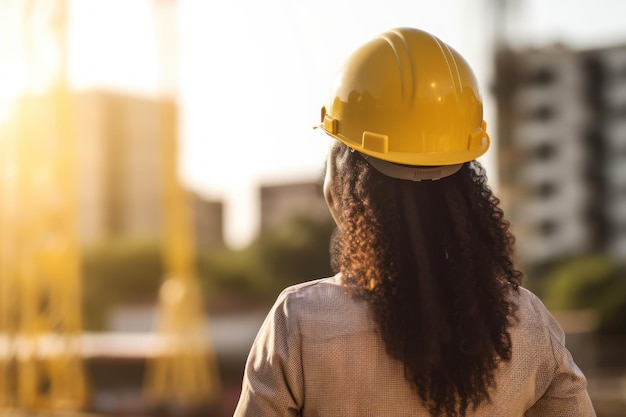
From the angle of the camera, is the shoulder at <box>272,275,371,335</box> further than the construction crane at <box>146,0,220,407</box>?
No

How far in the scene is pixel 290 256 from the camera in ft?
111

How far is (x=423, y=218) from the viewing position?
1.30 meters

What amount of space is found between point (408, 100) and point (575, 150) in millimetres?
53520

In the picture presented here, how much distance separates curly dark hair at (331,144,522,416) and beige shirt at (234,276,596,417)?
27 mm

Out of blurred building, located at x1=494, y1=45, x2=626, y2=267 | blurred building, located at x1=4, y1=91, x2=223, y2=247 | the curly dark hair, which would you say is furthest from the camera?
blurred building, located at x1=4, y1=91, x2=223, y2=247

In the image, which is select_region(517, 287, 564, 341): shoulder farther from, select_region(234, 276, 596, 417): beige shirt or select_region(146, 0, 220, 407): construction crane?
select_region(146, 0, 220, 407): construction crane

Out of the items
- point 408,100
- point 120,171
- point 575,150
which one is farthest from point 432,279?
point 120,171

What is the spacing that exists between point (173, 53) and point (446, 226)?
11064 millimetres

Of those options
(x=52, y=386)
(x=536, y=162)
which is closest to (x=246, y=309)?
(x=52, y=386)

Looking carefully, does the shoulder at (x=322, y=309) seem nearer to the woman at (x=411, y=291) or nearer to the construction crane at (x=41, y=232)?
the woman at (x=411, y=291)

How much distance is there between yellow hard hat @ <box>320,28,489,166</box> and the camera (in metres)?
1.35

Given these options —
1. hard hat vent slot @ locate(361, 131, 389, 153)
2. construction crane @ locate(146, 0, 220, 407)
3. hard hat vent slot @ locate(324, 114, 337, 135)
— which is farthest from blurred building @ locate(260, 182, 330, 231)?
hard hat vent slot @ locate(361, 131, 389, 153)

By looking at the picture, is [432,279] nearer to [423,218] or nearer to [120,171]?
[423,218]

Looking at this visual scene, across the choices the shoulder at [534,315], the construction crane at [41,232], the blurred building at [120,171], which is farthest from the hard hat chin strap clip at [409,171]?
the blurred building at [120,171]
